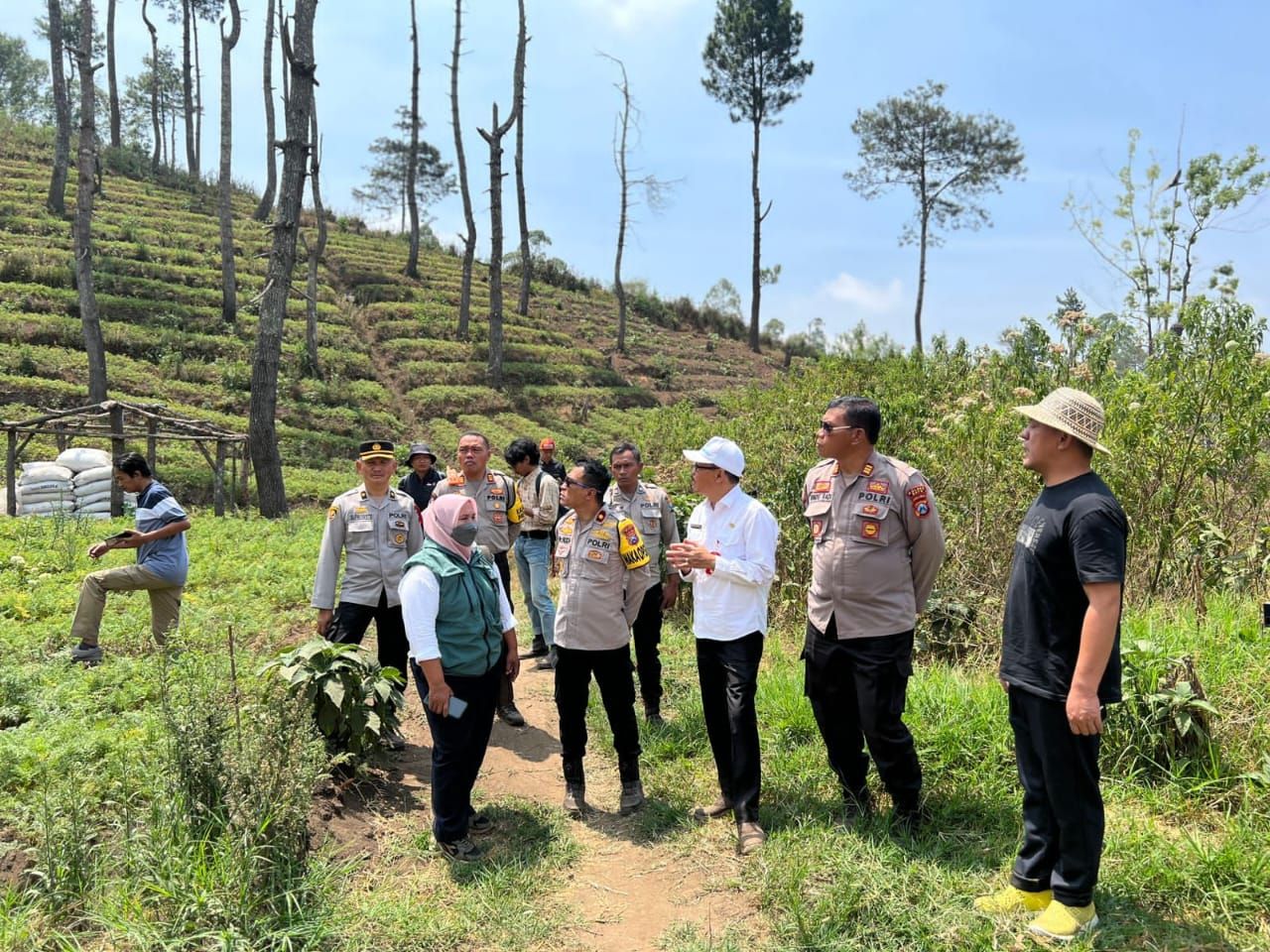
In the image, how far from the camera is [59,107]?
20.6 metres

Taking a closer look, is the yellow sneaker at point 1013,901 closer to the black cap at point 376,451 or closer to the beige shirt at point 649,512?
the beige shirt at point 649,512

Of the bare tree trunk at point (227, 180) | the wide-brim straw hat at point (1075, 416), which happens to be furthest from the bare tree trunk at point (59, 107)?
the wide-brim straw hat at point (1075, 416)

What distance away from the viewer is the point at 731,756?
3855mm

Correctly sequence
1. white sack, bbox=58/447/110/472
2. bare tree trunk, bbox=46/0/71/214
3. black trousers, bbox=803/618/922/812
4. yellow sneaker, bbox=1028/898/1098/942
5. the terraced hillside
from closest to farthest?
yellow sneaker, bbox=1028/898/1098/942
black trousers, bbox=803/618/922/812
white sack, bbox=58/447/110/472
the terraced hillside
bare tree trunk, bbox=46/0/71/214

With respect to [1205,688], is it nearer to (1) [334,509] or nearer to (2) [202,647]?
(1) [334,509]

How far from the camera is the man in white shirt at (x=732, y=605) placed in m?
3.64

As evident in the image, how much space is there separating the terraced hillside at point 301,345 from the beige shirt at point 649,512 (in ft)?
36.0

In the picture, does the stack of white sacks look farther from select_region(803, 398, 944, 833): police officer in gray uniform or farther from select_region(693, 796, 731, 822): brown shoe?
select_region(803, 398, 944, 833): police officer in gray uniform

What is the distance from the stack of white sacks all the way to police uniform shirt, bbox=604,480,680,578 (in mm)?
8676

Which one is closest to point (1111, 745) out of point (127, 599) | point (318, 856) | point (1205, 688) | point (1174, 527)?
point (1205, 688)

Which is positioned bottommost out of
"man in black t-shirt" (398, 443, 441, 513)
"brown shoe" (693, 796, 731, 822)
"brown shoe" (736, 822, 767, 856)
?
"brown shoe" (693, 796, 731, 822)

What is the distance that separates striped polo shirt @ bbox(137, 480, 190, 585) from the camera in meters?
5.39

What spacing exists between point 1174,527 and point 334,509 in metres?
5.42

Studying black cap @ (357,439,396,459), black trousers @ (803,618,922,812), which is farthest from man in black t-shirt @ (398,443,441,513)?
black trousers @ (803,618,922,812)
